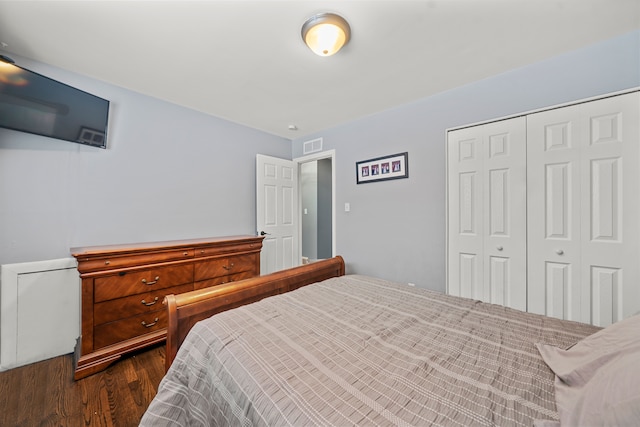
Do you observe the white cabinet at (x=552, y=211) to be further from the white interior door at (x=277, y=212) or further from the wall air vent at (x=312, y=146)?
the white interior door at (x=277, y=212)

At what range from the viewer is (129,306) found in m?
1.96

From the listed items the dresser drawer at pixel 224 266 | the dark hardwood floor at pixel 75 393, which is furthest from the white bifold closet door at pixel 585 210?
the dark hardwood floor at pixel 75 393

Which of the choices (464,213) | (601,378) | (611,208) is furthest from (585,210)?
(601,378)

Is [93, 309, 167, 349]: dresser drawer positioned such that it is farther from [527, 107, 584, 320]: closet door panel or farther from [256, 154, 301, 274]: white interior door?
[527, 107, 584, 320]: closet door panel

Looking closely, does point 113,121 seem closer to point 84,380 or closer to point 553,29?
point 84,380

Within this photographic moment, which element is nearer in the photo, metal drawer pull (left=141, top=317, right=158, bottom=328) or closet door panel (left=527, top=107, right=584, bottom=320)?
closet door panel (left=527, top=107, right=584, bottom=320)

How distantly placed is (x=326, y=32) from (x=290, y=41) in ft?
0.98

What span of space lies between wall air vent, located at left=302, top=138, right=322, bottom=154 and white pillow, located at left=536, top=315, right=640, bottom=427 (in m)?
3.19

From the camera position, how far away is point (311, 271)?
200 cm

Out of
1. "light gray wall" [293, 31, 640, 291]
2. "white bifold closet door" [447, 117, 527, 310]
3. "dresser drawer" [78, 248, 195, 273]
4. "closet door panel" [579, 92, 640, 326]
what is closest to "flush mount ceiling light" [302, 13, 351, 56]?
"light gray wall" [293, 31, 640, 291]

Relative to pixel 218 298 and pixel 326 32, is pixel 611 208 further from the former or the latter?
pixel 218 298

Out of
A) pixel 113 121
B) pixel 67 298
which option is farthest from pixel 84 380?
pixel 113 121

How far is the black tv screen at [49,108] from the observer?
5.41 ft

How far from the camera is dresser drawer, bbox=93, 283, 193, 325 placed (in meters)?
1.82
